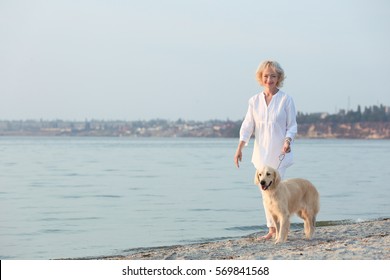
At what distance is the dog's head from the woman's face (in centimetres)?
100

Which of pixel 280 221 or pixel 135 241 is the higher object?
pixel 280 221

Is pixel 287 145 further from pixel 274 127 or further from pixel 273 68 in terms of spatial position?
pixel 273 68

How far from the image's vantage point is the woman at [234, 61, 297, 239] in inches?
312

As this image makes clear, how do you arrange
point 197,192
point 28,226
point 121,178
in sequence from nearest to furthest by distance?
point 28,226 < point 197,192 < point 121,178

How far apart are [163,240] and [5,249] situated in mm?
2330

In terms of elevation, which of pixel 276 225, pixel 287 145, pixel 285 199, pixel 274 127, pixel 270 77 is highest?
pixel 270 77

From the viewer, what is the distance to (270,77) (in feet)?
25.9

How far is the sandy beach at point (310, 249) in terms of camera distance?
6.65m

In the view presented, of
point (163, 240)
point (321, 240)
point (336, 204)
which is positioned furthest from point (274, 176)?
point (336, 204)

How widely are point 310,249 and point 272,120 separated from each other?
5.04 feet

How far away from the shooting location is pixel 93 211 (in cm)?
1565

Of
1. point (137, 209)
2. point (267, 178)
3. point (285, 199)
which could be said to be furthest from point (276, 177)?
point (137, 209)
